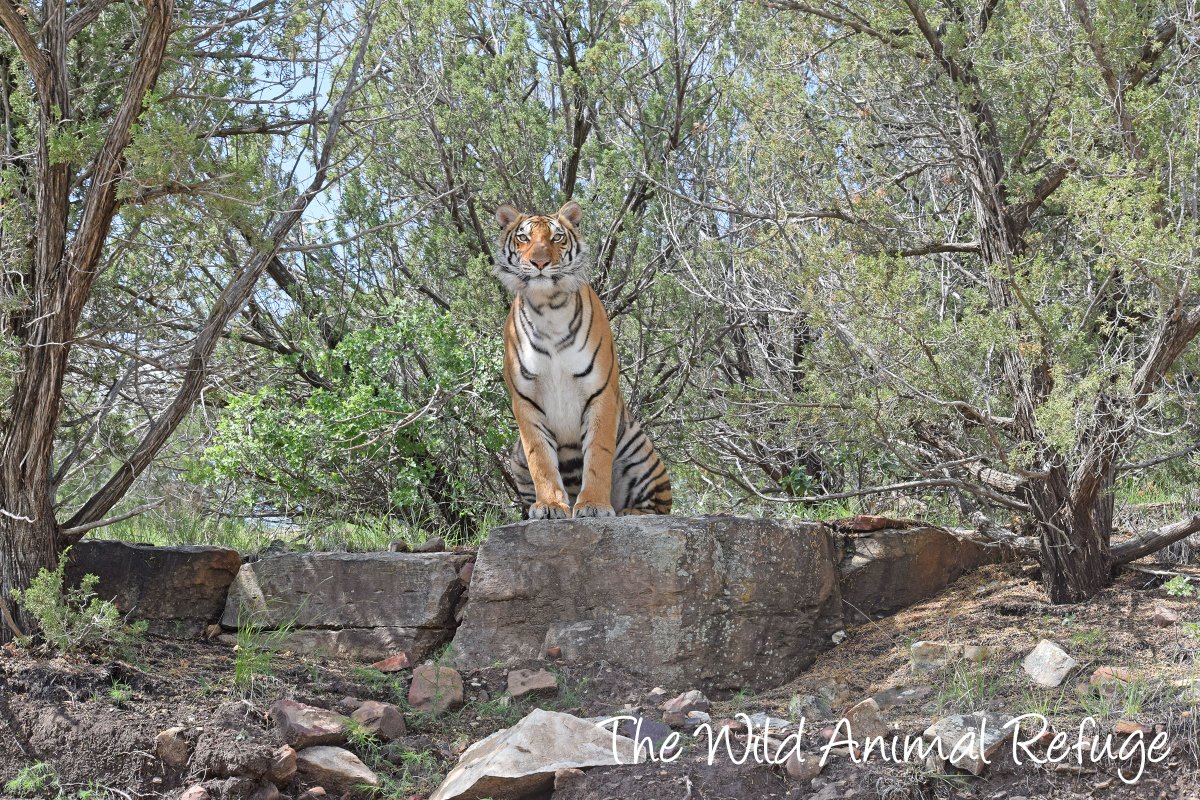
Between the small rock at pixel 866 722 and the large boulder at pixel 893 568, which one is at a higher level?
the large boulder at pixel 893 568

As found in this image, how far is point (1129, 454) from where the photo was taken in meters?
6.91

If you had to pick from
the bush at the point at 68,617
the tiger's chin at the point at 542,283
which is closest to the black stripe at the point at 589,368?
the tiger's chin at the point at 542,283

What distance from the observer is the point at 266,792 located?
486 cm

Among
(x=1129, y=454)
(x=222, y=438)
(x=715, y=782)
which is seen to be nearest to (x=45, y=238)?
(x=222, y=438)

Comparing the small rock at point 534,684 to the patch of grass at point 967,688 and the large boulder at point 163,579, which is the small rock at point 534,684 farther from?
the large boulder at point 163,579

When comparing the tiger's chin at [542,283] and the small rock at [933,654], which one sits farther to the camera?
the tiger's chin at [542,283]

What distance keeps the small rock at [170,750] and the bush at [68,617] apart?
805 millimetres

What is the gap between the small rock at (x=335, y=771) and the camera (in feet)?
16.3

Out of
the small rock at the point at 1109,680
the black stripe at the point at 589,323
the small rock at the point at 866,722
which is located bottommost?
the small rock at the point at 866,722

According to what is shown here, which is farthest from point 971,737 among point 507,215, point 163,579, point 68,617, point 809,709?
point 163,579

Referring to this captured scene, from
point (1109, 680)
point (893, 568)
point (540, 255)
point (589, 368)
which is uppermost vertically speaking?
point (540, 255)

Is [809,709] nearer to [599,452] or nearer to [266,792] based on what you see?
[599,452]

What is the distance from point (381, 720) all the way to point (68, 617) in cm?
164

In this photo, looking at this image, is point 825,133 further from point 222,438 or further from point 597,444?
point 222,438
